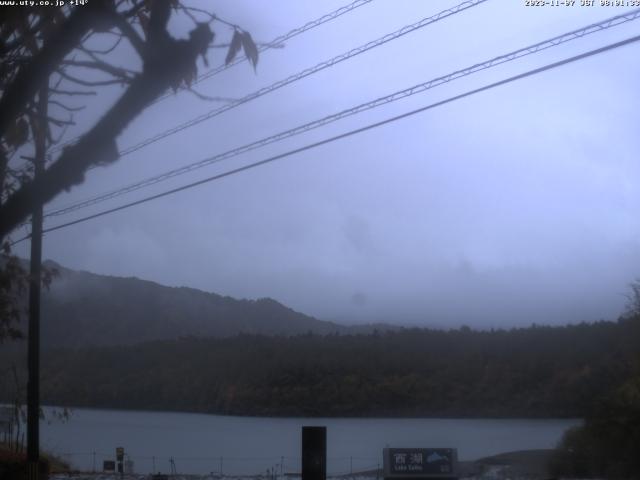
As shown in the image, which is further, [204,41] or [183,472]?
[183,472]

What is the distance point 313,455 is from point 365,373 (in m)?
20.1

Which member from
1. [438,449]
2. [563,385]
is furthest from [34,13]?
[563,385]

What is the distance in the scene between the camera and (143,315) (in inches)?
1838

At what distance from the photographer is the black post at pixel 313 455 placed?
11.7m

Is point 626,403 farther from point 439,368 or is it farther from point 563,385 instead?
point 439,368

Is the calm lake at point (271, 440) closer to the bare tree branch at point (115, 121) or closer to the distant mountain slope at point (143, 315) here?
the distant mountain slope at point (143, 315)

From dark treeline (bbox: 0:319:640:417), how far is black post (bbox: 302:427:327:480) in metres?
13.9

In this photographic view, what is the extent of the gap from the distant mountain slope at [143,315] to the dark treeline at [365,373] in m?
2.48

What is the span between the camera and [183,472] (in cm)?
2552

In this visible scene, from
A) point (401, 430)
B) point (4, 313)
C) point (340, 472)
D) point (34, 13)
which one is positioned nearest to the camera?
point (34, 13)

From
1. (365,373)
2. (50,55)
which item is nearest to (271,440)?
(365,373)

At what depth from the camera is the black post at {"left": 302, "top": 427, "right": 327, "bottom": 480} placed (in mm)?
11703

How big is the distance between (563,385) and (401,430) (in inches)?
194

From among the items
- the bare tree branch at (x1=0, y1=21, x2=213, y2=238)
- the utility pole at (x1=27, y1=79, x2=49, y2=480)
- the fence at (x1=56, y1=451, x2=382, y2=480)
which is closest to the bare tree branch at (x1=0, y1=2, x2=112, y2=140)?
the bare tree branch at (x1=0, y1=21, x2=213, y2=238)
